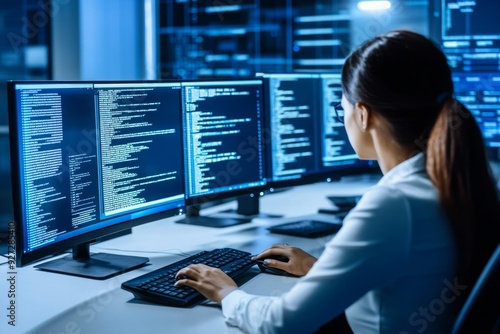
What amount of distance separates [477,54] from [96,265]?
194cm

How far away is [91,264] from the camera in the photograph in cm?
171

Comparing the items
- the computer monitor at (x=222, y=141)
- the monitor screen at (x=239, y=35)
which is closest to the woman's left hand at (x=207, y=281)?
the computer monitor at (x=222, y=141)

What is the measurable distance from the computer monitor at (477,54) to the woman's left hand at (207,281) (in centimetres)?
170

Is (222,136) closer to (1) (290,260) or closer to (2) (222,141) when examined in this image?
(2) (222,141)

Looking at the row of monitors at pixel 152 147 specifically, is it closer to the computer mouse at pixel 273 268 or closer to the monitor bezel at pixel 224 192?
the monitor bezel at pixel 224 192

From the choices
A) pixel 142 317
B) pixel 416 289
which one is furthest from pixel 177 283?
pixel 416 289

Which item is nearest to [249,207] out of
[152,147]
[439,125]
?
[152,147]

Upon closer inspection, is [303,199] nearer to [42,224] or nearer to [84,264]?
[84,264]

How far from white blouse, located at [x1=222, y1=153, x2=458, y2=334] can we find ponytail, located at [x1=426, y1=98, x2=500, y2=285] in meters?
0.02

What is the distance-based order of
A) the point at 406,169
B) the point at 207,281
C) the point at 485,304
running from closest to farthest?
1. the point at 485,304
2. the point at 406,169
3. the point at 207,281

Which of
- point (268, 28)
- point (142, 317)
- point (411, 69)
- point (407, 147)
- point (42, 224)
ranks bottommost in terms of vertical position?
point (142, 317)

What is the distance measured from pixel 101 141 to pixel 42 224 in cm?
28

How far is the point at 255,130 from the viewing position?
2271 mm

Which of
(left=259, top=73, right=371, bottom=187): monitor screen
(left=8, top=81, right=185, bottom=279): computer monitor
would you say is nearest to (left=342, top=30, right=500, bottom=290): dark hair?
(left=8, top=81, right=185, bottom=279): computer monitor
